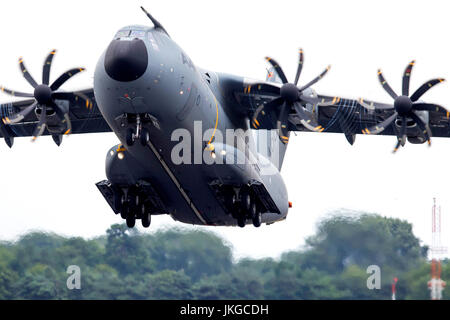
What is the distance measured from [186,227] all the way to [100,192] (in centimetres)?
275

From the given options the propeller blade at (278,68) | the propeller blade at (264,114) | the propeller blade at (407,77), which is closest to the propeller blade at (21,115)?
the propeller blade at (264,114)

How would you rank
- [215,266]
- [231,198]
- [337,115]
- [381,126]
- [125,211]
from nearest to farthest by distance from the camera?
1. [381,126]
2. [231,198]
3. [125,211]
4. [337,115]
5. [215,266]

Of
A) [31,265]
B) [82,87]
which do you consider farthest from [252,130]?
[31,265]

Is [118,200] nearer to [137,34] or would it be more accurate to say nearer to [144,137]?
[144,137]

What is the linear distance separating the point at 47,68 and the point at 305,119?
21.0ft

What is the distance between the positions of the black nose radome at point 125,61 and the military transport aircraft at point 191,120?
0.07 feet

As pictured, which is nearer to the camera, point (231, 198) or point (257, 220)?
point (231, 198)

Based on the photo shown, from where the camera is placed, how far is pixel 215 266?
26.3 metres

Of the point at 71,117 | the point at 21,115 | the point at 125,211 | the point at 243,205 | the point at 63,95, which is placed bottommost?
the point at 125,211

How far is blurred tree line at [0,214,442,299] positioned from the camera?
25062mm

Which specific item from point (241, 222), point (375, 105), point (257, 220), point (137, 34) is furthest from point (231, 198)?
point (137, 34)

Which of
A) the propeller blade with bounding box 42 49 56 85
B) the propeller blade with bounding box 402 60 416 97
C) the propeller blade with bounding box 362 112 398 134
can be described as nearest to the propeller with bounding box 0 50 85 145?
the propeller blade with bounding box 42 49 56 85

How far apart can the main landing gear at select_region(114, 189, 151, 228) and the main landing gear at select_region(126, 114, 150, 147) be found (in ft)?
8.94

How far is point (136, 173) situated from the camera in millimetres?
24062
